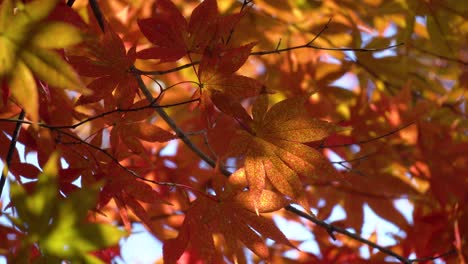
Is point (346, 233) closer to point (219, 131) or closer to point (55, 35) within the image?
point (219, 131)

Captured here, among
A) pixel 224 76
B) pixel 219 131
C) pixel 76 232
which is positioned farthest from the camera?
pixel 219 131

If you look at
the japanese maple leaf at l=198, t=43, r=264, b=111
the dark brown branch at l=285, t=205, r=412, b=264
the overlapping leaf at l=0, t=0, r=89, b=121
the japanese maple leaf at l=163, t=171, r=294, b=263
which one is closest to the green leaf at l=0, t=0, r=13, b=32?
the overlapping leaf at l=0, t=0, r=89, b=121

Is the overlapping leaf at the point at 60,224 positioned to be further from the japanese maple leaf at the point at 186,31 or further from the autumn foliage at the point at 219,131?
the japanese maple leaf at the point at 186,31

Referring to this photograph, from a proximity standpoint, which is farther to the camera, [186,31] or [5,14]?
[186,31]

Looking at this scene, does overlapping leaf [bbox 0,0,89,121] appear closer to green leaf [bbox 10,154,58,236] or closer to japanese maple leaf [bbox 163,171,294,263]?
green leaf [bbox 10,154,58,236]

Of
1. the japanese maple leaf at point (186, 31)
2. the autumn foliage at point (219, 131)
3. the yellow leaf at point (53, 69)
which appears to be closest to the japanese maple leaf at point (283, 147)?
the autumn foliage at point (219, 131)

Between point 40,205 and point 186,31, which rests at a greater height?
point 186,31

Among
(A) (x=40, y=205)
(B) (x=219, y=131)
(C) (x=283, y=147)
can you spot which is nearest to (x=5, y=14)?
(A) (x=40, y=205)

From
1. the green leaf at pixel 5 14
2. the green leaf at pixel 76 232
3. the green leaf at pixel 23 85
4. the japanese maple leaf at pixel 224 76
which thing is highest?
the japanese maple leaf at pixel 224 76
